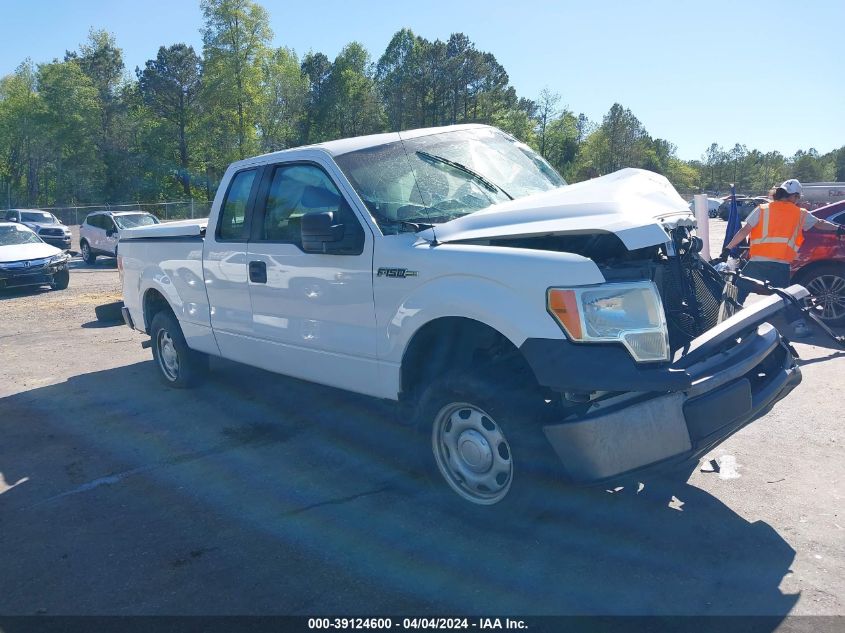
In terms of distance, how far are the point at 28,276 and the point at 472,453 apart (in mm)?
14149

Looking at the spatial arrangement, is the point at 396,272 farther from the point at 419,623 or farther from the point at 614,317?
the point at 419,623

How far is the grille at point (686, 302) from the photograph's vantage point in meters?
3.90

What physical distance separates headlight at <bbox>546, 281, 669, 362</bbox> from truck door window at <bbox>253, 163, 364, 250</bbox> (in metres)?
1.60

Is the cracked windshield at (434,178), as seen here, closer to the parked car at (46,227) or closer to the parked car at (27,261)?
the parked car at (27,261)

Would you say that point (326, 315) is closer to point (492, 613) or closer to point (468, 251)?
point (468, 251)

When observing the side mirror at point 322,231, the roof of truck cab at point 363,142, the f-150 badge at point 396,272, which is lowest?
the f-150 badge at point 396,272

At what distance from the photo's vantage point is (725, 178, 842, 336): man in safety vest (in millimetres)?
7621

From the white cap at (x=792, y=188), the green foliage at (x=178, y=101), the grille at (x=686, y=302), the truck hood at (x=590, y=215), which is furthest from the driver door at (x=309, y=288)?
the green foliage at (x=178, y=101)

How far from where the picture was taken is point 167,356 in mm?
7137

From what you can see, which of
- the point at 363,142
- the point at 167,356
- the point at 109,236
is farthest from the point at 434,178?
the point at 109,236

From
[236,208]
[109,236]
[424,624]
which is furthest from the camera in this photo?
[109,236]

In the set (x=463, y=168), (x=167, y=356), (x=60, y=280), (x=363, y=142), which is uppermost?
(x=363, y=142)

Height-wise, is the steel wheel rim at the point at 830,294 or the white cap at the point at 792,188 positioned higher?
the white cap at the point at 792,188

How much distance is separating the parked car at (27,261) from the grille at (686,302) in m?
A: 14.7
